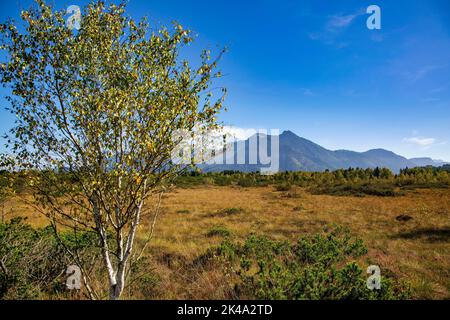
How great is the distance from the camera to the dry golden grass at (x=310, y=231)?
34.2 ft

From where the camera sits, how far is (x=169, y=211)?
29.4 m

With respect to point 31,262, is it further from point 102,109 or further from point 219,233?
point 219,233

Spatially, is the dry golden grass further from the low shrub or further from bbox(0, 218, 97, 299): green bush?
bbox(0, 218, 97, 299): green bush

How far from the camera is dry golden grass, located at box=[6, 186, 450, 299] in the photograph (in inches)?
410

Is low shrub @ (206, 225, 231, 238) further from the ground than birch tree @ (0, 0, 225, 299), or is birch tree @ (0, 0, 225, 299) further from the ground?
birch tree @ (0, 0, 225, 299)

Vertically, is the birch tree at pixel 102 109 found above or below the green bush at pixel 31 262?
above

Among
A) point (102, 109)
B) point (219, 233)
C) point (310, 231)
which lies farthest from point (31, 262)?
point (310, 231)

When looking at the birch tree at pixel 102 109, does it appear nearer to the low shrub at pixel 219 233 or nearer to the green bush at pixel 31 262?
the green bush at pixel 31 262

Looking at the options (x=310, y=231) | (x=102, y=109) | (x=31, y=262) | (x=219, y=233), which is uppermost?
(x=102, y=109)

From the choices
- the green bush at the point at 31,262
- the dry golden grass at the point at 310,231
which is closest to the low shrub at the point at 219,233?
the dry golden grass at the point at 310,231

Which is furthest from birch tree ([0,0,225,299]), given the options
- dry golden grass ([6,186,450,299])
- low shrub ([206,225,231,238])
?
low shrub ([206,225,231,238])

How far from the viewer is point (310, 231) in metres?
19.9
